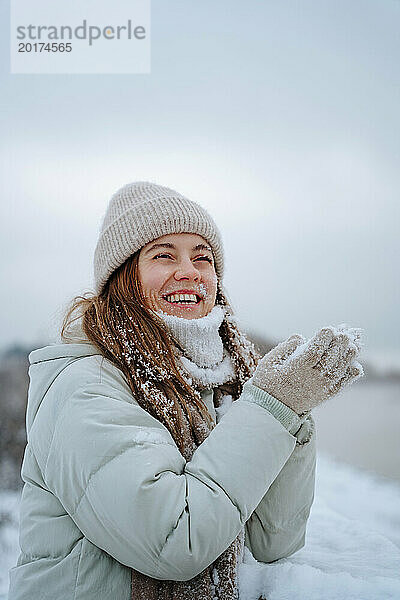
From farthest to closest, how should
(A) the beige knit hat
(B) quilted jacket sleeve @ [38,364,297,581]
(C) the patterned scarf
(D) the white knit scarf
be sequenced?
(A) the beige knit hat → (D) the white knit scarf → (C) the patterned scarf → (B) quilted jacket sleeve @ [38,364,297,581]

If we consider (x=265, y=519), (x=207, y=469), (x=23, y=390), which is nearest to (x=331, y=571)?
(x=265, y=519)

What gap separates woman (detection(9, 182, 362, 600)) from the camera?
121 cm

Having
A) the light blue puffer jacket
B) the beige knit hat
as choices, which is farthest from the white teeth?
the light blue puffer jacket

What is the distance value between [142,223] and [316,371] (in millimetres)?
695

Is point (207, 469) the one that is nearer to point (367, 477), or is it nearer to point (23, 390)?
point (367, 477)

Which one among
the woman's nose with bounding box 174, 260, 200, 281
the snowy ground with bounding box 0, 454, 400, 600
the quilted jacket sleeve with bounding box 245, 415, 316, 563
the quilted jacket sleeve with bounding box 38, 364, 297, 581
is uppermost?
the woman's nose with bounding box 174, 260, 200, 281

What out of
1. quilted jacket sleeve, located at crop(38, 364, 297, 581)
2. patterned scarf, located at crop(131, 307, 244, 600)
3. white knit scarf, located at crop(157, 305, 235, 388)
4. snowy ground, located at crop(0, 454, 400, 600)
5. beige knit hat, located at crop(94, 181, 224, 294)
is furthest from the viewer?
beige knit hat, located at crop(94, 181, 224, 294)

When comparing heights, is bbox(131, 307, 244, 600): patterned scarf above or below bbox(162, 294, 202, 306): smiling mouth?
below

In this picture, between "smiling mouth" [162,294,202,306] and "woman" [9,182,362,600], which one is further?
"smiling mouth" [162,294,202,306]

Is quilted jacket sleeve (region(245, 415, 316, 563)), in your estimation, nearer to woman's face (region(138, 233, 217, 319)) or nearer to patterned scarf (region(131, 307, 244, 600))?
patterned scarf (region(131, 307, 244, 600))

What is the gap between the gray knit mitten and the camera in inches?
52.6

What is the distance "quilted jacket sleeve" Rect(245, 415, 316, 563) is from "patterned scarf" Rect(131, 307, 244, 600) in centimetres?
14

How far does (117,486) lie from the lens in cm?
119

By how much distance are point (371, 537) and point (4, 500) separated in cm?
430
